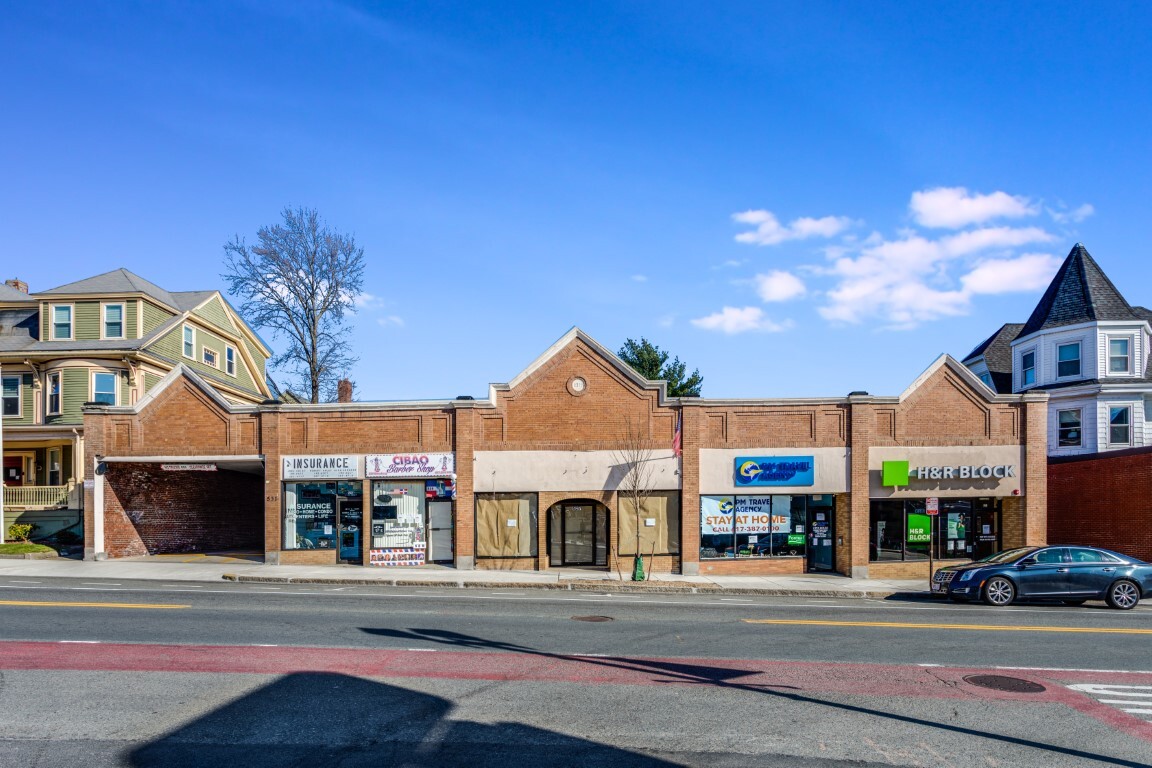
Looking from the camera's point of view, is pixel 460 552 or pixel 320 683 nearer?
pixel 320 683

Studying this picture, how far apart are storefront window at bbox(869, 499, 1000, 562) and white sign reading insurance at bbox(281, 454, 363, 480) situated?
1707 centimetres

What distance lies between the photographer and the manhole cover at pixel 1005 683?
36.2 ft

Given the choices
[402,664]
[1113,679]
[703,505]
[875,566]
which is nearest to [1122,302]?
[875,566]

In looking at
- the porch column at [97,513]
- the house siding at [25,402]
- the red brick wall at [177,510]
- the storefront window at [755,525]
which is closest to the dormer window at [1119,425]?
the storefront window at [755,525]

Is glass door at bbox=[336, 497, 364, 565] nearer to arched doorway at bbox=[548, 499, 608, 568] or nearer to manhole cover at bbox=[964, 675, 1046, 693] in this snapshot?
arched doorway at bbox=[548, 499, 608, 568]

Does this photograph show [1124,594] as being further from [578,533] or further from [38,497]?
[38,497]

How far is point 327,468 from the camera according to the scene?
27031 millimetres

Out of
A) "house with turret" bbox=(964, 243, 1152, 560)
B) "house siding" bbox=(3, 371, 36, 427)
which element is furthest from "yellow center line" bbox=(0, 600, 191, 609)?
"house with turret" bbox=(964, 243, 1152, 560)

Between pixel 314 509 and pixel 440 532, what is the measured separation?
171 inches

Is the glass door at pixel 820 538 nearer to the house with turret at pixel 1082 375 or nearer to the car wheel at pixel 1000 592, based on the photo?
the car wheel at pixel 1000 592

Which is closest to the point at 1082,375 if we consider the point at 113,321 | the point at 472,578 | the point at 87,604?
the point at 472,578

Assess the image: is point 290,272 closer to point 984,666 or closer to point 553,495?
point 553,495

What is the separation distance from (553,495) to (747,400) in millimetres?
7046

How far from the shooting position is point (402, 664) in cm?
1199
